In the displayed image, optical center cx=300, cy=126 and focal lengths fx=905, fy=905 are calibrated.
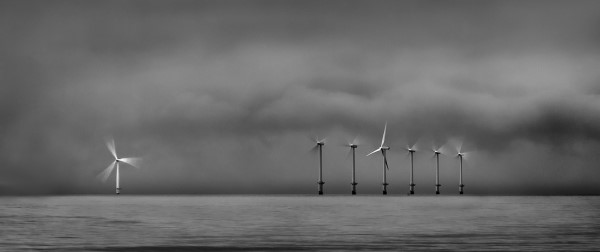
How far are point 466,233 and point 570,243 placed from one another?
18.0 m

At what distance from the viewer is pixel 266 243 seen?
79562 millimetres

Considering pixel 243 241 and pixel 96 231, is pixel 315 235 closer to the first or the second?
pixel 243 241

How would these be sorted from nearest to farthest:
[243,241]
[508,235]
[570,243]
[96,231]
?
[570,243] → [243,241] → [508,235] → [96,231]

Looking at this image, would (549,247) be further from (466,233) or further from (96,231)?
(96,231)

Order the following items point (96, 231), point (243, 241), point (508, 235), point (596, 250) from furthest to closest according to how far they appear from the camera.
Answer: point (96, 231)
point (508, 235)
point (243, 241)
point (596, 250)

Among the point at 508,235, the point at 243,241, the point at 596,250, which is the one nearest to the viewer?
the point at 596,250

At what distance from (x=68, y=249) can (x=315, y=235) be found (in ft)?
91.9

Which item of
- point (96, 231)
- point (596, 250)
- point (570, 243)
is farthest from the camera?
point (96, 231)

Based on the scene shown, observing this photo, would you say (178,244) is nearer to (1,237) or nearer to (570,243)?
(1,237)

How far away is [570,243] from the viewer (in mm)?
77375

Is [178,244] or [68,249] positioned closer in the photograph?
[68,249]

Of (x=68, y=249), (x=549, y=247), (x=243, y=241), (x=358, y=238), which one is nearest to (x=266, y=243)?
(x=243, y=241)

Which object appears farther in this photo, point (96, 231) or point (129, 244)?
point (96, 231)

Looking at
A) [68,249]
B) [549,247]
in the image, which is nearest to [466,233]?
[549,247]
